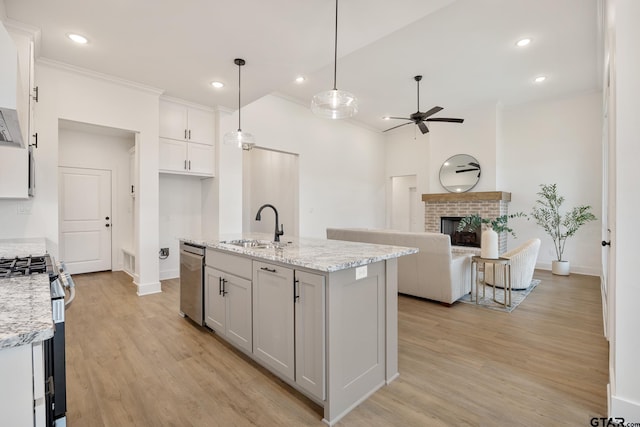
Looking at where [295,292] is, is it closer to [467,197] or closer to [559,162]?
[467,197]

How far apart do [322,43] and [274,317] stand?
107 inches

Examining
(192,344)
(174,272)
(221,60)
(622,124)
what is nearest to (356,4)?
(221,60)

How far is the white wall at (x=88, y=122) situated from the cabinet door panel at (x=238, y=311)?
2.33m

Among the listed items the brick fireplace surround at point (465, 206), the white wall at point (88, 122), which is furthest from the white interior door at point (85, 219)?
the brick fireplace surround at point (465, 206)

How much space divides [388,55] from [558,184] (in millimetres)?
4067

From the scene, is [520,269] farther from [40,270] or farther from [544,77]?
[40,270]

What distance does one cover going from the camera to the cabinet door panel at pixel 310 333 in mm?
1670

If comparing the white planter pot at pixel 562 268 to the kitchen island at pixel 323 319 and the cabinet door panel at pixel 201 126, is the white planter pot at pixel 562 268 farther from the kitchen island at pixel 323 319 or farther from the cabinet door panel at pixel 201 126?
the cabinet door panel at pixel 201 126

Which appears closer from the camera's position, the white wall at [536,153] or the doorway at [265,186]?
the white wall at [536,153]

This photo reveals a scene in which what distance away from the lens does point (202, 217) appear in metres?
5.37

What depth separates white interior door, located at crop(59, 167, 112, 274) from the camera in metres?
4.85

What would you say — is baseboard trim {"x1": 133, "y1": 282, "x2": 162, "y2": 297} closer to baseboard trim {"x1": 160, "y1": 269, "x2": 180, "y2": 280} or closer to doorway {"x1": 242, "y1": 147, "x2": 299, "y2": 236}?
baseboard trim {"x1": 160, "y1": 269, "x2": 180, "y2": 280}

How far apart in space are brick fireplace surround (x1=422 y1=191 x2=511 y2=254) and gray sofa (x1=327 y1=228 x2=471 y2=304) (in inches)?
100

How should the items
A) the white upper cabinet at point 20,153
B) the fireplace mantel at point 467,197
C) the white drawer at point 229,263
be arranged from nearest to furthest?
the white drawer at point 229,263 → the white upper cabinet at point 20,153 → the fireplace mantel at point 467,197
